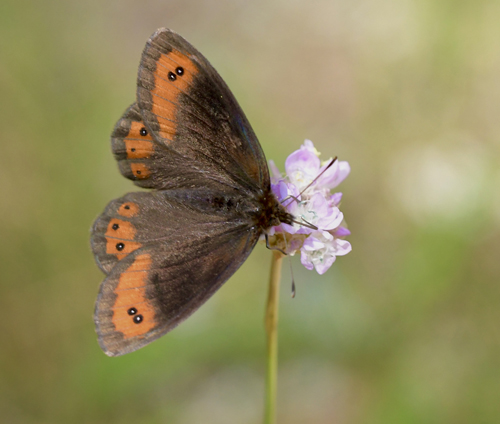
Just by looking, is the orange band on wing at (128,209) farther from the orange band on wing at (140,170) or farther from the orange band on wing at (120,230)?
the orange band on wing at (140,170)

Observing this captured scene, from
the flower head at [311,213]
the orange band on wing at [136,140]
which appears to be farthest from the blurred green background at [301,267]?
the orange band on wing at [136,140]

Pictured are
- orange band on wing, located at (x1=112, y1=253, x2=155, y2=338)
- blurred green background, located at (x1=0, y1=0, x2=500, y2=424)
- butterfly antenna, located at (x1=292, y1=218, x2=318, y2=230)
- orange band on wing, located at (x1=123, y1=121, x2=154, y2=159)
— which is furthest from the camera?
blurred green background, located at (x1=0, y1=0, x2=500, y2=424)

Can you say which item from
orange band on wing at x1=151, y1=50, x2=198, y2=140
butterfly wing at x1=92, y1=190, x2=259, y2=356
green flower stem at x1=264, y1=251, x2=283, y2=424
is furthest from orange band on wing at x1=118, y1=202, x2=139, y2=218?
green flower stem at x1=264, y1=251, x2=283, y2=424

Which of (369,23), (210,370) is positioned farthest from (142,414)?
(369,23)

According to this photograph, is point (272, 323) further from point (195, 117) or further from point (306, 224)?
point (195, 117)

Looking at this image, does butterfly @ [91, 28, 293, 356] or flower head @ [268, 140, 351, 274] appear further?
flower head @ [268, 140, 351, 274]

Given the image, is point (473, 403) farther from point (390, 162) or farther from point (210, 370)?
point (390, 162)

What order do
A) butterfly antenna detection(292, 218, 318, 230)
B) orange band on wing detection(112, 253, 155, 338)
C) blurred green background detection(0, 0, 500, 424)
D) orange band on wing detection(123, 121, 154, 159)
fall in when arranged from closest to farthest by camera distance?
orange band on wing detection(112, 253, 155, 338) < butterfly antenna detection(292, 218, 318, 230) < orange band on wing detection(123, 121, 154, 159) < blurred green background detection(0, 0, 500, 424)

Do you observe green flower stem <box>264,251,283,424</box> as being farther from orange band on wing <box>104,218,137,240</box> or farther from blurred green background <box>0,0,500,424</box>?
blurred green background <box>0,0,500,424</box>
